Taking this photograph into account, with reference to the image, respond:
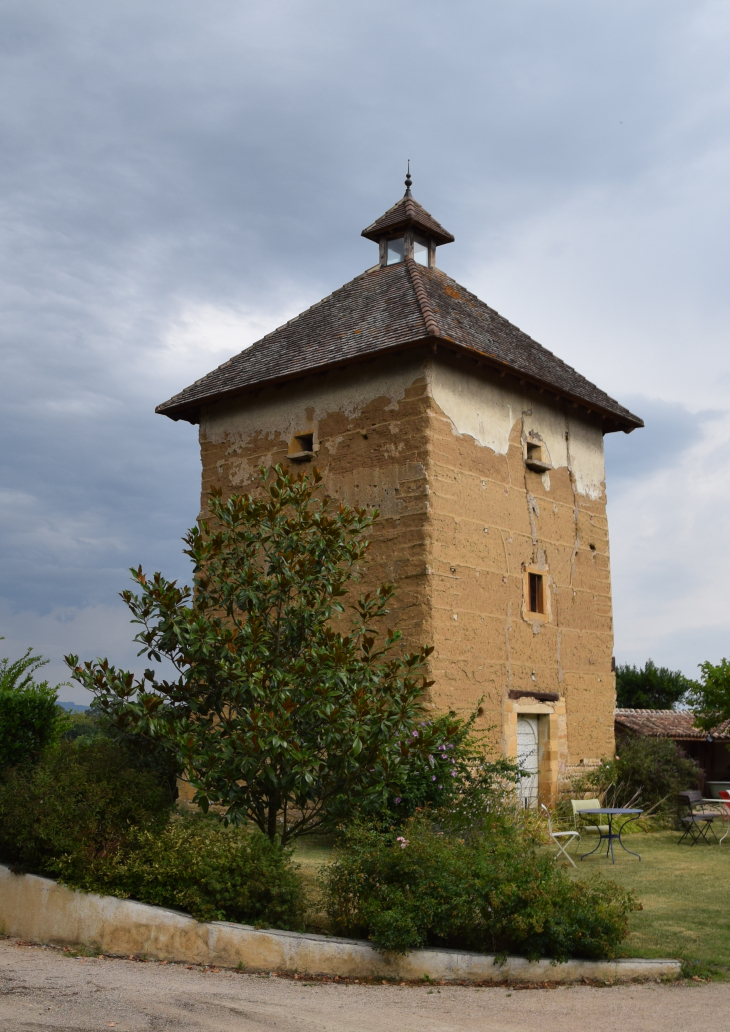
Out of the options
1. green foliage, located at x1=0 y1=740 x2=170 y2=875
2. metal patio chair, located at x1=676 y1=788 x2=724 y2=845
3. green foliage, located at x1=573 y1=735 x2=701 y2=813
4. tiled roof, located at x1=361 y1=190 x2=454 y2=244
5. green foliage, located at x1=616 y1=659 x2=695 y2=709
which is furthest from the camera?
green foliage, located at x1=616 y1=659 x2=695 y2=709

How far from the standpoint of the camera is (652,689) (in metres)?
44.9

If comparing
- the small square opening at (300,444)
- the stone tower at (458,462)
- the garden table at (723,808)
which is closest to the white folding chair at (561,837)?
the stone tower at (458,462)

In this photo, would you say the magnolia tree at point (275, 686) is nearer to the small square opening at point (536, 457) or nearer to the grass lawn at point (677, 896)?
the grass lawn at point (677, 896)

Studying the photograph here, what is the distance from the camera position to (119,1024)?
6148mm

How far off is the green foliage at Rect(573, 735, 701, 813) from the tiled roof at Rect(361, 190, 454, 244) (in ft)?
36.7

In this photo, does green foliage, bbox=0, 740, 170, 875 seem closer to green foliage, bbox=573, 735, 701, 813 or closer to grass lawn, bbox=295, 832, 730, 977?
grass lawn, bbox=295, 832, 730, 977

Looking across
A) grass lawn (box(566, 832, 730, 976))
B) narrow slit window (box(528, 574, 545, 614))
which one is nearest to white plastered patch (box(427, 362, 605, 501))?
narrow slit window (box(528, 574, 545, 614))

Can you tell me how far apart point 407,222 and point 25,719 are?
12494 millimetres

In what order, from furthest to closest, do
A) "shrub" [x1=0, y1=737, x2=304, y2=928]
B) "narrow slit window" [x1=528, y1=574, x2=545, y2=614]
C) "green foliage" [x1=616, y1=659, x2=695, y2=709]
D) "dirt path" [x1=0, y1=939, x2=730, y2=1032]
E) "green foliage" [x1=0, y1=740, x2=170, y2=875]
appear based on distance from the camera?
A: 1. "green foliage" [x1=616, y1=659, x2=695, y2=709]
2. "narrow slit window" [x1=528, y1=574, x2=545, y2=614]
3. "green foliage" [x1=0, y1=740, x2=170, y2=875]
4. "shrub" [x1=0, y1=737, x2=304, y2=928]
5. "dirt path" [x1=0, y1=939, x2=730, y2=1032]

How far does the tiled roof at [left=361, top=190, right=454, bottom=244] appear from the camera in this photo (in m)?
19.2

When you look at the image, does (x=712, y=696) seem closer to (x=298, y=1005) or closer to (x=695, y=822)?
(x=695, y=822)

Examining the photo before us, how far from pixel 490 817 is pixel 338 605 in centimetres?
342

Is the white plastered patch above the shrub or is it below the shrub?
above

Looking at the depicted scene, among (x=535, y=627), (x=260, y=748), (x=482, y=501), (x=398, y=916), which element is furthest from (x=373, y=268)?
(x=398, y=916)
